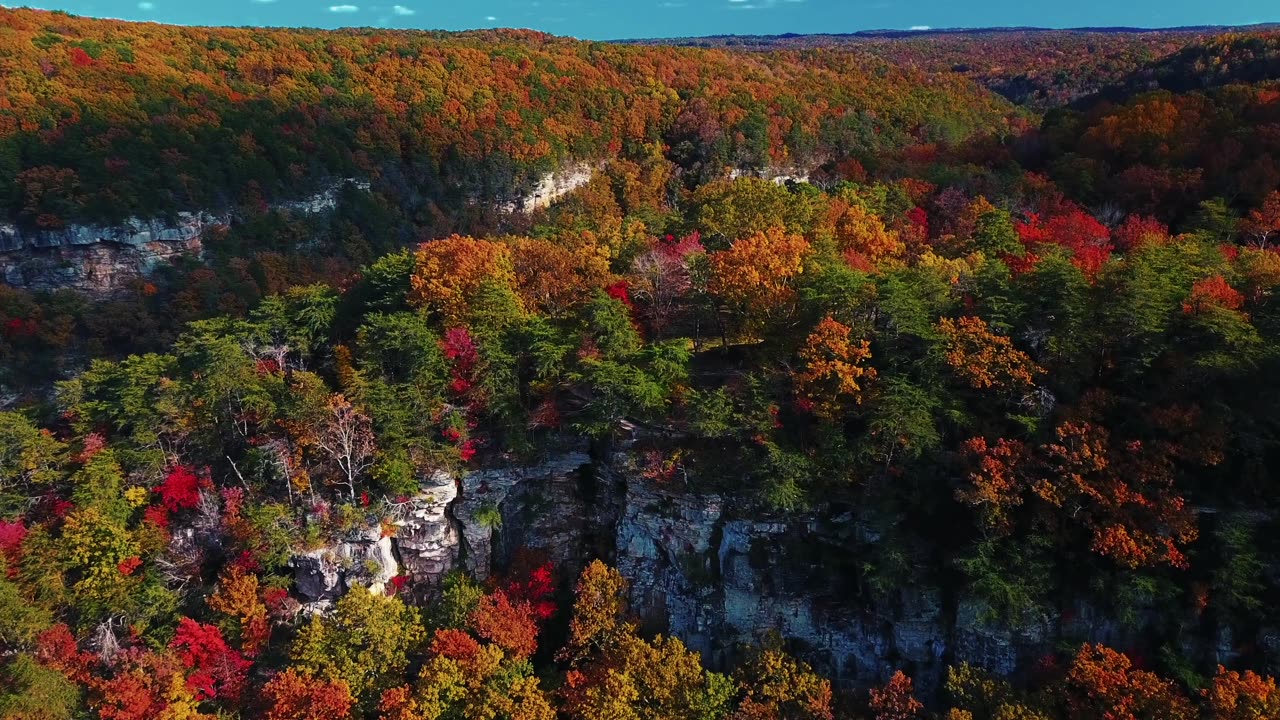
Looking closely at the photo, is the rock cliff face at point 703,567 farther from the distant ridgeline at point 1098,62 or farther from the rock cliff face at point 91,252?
the distant ridgeline at point 1098,62

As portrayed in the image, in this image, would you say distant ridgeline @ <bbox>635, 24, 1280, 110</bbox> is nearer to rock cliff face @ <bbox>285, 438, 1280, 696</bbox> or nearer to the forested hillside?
the forested hillside

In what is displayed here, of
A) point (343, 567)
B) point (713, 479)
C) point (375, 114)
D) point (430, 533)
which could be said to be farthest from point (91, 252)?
point (713, 479)

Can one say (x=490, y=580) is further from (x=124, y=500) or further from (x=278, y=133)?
(x=278, y=133)

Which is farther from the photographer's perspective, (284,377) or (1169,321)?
(284,377)

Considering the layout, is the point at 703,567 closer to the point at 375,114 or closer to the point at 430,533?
the point at 430,533

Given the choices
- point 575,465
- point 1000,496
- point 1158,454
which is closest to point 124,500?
point 575,465

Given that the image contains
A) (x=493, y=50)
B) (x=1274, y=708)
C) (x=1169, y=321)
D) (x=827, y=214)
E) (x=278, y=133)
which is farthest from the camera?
(x=493, y=50)

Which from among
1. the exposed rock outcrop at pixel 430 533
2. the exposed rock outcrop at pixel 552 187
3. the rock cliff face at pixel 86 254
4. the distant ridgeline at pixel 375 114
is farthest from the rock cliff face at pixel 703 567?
the exposed rock outcrop at pixel 552 187
